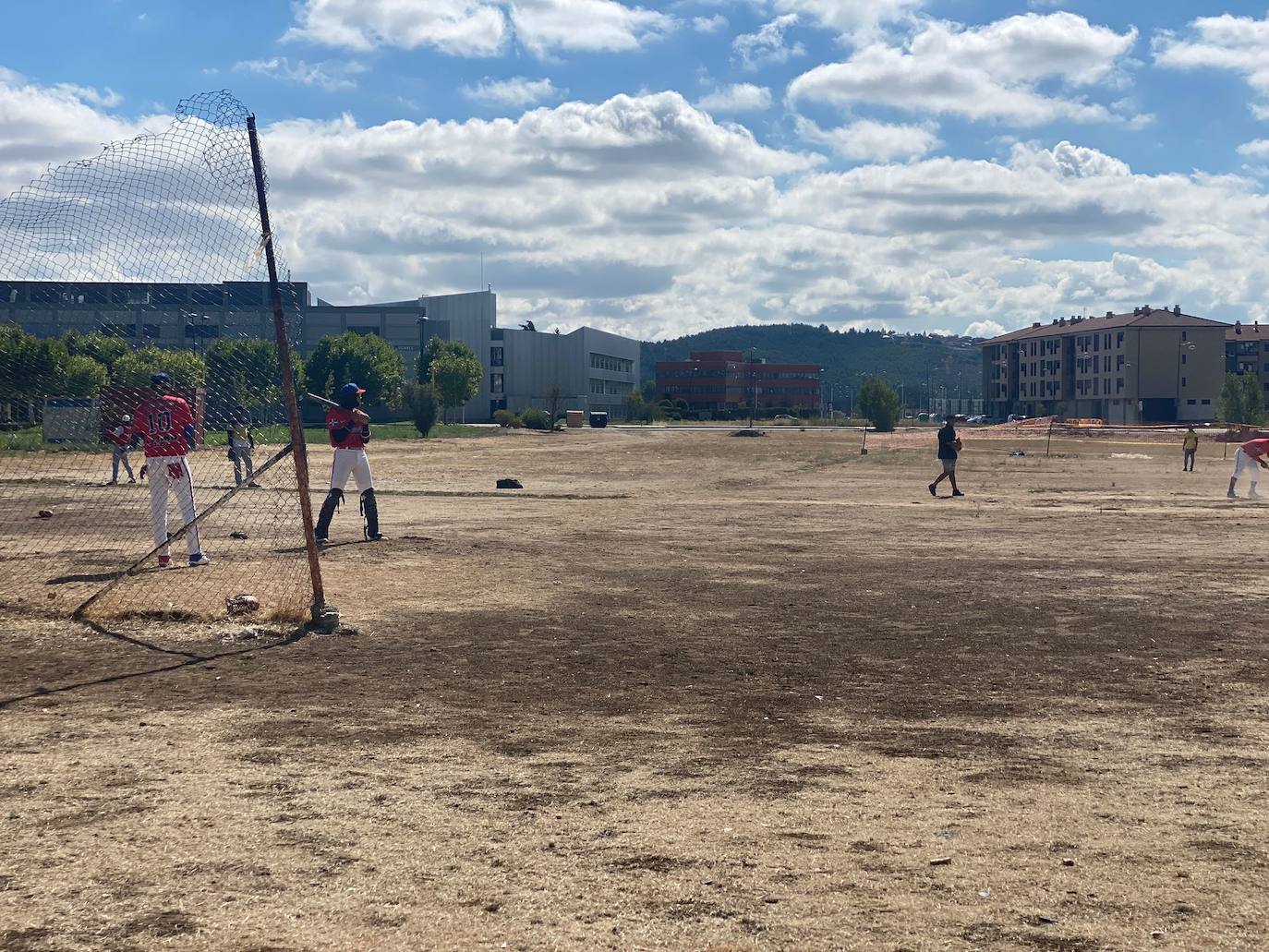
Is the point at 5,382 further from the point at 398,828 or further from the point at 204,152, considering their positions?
the point at 398,828

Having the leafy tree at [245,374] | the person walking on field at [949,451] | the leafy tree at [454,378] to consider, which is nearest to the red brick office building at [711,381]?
the leafy tree at [454,378]

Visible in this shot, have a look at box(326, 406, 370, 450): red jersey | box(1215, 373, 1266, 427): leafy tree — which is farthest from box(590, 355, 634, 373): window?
box(326, 406, 370, 450): red jersey

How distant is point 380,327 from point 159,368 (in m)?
111

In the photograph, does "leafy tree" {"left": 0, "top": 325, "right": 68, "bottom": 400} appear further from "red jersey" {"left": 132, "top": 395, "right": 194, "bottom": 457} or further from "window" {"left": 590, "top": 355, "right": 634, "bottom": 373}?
"window" {"left": 590, "top": 355, "right": 634, "bottom": 373}

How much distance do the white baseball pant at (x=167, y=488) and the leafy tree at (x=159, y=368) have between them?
Result: 2.80 feet

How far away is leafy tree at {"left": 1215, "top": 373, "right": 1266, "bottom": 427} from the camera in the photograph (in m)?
114

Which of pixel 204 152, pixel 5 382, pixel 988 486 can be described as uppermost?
pixel 204 152

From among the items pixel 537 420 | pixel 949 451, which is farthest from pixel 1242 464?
pixel 537 420

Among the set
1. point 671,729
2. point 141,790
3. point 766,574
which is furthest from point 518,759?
point 766,574

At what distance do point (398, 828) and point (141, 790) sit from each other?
1.43 meters

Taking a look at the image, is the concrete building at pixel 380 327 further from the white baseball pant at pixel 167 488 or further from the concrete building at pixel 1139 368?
the concrete building at pixel 1139 368

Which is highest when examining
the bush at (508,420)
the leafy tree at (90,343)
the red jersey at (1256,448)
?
the leafy tree at (90,343)

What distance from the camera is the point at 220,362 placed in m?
12.4

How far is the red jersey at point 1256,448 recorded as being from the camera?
92.5 ft
